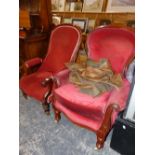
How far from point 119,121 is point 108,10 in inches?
55.0

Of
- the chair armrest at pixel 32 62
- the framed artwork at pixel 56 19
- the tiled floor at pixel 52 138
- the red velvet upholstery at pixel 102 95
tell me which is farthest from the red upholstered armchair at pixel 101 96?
the framed artwork at pixel 56 19

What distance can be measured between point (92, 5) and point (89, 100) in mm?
1376

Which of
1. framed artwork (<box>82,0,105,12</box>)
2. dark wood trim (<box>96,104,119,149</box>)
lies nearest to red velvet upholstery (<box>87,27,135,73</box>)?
framed artwork (<box>82,0,105,12</box>)

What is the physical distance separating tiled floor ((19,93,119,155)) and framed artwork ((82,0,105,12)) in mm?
1461

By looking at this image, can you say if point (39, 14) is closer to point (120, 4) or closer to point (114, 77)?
point (120, 4)

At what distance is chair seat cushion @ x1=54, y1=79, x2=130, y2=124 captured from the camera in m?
1.34

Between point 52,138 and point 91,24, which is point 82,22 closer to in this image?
point 91,24

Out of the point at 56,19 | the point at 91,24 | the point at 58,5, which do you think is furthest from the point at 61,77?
the point at 58,5

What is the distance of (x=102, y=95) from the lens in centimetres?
147

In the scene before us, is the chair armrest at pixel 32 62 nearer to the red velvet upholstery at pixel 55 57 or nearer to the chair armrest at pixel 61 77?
the red velvet upholstery at pixel 55 57

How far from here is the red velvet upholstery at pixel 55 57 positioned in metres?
1.90

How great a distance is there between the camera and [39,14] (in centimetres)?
247

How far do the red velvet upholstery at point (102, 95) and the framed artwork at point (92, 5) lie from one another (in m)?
0.46
